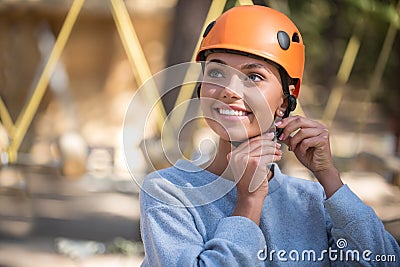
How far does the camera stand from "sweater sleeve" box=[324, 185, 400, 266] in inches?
70.1

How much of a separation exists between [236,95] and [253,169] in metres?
0.19

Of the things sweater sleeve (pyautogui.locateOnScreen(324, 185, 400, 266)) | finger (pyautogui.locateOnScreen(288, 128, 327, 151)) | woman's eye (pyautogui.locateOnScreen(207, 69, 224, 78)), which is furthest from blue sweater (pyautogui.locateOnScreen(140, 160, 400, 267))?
woman's eye (pyautogui.locateOnScreen(207, 69, 224, 78))

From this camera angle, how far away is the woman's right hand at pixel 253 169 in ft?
5.48

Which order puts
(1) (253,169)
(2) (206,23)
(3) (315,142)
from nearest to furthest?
(1) (253,169) → (3) (315,142) → (2) (206,23)

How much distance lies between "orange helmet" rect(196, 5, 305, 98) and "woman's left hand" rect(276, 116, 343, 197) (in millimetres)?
139

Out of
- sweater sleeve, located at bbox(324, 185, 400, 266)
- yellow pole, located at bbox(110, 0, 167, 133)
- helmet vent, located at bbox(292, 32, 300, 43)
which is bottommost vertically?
yellow pole, located at bbox(110, 0, 167, 133)

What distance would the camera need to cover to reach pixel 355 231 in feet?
A: 5.84

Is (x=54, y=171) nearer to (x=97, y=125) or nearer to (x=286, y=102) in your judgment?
(x=97, y=125)

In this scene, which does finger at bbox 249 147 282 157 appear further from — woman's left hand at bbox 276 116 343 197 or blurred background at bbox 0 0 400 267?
blurred background at bbox 0 0 400 267

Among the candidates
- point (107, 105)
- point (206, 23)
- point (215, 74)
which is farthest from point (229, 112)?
point (107, 105)

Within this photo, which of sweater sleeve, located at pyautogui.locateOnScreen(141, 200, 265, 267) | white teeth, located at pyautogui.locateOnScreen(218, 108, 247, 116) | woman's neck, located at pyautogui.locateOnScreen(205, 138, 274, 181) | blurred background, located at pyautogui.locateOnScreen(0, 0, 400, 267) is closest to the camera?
sweater sleeve, located at pyautogui.locateOnScreen(141, 200, 265, 267)

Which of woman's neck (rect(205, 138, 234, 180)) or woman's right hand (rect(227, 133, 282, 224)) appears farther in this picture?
woman's neck (rect(205, 138, 234, 180))

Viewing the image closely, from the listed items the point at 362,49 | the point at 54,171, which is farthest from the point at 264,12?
the point at 362,49

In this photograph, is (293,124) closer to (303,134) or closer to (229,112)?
(303,134)
